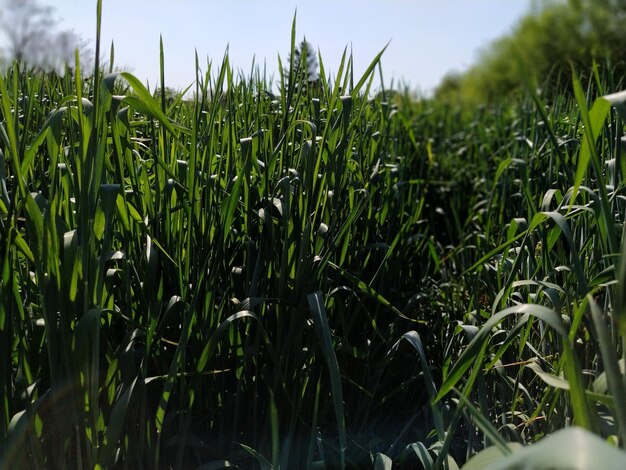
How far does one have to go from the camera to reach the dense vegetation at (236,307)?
122 centimetres

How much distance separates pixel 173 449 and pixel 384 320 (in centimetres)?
80

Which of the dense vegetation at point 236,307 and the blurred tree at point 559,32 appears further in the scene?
the blurred tree at point 559,32

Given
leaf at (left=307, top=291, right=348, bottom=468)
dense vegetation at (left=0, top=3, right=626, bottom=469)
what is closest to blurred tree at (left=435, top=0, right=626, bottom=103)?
dense vegetation at (left=0, top=3, right=626, bottom=469)

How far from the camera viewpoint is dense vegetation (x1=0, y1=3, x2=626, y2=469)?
1.22 meters

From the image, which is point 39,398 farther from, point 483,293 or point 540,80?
point 540,80

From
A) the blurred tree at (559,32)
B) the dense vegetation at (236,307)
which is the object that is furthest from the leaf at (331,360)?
the blurred tree at (559,32)

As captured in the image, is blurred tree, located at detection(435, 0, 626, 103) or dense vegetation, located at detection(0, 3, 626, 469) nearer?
dense vegetation, located at detection(0, 3, 626, 469)

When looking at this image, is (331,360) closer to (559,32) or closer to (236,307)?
(236,307)

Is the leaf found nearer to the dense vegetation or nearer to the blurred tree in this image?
the dense vegetation

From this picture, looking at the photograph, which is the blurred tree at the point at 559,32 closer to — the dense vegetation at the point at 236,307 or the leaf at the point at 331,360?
the dense vegetation at the point at 236,307

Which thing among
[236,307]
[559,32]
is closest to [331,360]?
[236,307]

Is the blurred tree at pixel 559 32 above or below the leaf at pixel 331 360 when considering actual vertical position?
above

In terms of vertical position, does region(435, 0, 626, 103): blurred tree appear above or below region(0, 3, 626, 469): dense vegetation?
above

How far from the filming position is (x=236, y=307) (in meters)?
1.41
